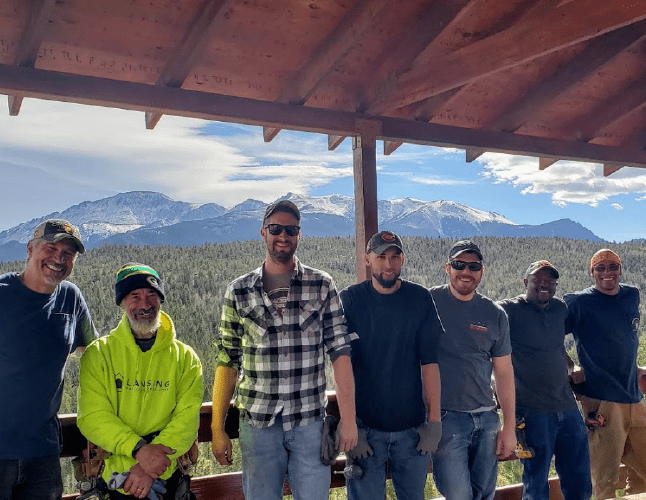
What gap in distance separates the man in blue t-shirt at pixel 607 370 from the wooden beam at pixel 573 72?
1543 mm

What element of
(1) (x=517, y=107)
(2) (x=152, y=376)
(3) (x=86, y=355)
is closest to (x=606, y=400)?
(1) (x=517, y=107)

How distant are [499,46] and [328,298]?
1950mm

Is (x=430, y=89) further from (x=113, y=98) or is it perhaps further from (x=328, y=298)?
(x=113, y=98)

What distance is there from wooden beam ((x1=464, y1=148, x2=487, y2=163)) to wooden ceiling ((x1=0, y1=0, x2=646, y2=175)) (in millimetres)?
113

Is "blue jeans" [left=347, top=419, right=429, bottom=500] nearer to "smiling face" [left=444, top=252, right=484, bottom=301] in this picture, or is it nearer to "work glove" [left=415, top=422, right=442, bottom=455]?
"work glove" [left=415, top=422, right=442, bottom=455]

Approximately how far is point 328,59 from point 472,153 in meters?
1.98

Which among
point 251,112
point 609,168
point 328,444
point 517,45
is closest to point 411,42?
point 517,45

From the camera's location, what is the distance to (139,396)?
245 centimetres

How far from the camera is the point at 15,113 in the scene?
354 centimetres

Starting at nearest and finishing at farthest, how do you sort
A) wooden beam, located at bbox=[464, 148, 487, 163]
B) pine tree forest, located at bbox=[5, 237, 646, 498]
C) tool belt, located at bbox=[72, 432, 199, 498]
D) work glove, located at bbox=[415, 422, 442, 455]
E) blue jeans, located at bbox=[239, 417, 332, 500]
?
tool belt, located at bbox=[72, 432, 199, 498] < blue jeans, located at bbox=[239, 417, 332, 500] < work glove, located at bbox=[415, 422, 442, 455] < wooden beam, located at bbox=[464, 148, 487, 163] < pine tree forest, located at bbox=[5, 237, 646, 498]

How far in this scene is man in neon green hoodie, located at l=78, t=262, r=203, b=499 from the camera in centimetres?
236

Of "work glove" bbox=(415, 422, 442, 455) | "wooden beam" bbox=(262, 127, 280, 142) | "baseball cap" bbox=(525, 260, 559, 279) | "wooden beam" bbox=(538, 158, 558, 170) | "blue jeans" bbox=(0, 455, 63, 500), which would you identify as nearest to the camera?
"blue jeans" bbox=(0, 455, 63, 500)

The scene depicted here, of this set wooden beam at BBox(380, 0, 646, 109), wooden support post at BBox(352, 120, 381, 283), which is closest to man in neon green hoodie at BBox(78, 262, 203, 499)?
wooden support post at BBox(352, 120, 381, 283)

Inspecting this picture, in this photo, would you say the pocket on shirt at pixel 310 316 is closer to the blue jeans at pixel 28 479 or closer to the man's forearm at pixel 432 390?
the man's forearm at pixel 432 390
